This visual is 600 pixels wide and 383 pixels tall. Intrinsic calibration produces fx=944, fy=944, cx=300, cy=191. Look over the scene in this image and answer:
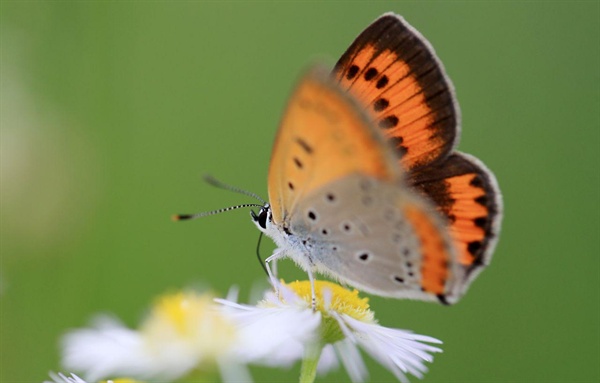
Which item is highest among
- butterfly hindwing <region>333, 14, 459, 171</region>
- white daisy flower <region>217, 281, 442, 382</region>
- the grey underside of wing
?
butterfly hindwing <region>333, 14, 459, 171</region>

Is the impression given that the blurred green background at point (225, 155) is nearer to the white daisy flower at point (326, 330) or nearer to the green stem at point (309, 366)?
the white daisy flower at point (326, 330)

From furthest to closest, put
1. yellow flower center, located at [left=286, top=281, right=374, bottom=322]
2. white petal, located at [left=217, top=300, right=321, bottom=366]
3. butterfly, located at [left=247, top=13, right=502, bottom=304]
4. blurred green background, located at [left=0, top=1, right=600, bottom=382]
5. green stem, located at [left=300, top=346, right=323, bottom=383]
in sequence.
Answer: blurred green background, located at [left=0, top=1, right=600, bottom=382] → yellow flower center, located at [left=286, top=281, right=374, bottom=322] → butterfly, located at [left=247, top=13, right=502, bottom=304] → green stem, located at [left=300, top=346, right=323, bottom=383] → white petal, located at [left=217, top=300, right=321, bottom=366]

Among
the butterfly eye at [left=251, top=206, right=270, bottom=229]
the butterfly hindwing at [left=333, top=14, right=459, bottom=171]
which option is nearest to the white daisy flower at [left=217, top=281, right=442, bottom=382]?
the butterfly eye at [left=251, top=206, right=270, bottom=229]

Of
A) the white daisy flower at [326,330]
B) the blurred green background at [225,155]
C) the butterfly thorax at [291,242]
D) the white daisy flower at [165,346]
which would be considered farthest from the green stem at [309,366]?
the blurred green background at [225,155]

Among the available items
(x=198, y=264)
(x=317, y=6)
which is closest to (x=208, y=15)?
(x=317, y=6)

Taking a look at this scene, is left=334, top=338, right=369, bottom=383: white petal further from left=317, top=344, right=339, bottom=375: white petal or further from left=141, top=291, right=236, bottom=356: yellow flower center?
left=141, top=291, right=236, bottom=356: yellow flower center

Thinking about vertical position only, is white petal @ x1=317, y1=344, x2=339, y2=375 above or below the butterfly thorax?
below

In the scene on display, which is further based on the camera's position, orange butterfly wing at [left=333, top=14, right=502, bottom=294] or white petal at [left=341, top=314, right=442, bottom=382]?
orange butterfly wing at [left=333, top=14, right=502, bottom=294]

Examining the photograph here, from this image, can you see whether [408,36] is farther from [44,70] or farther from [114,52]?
[114,52]
